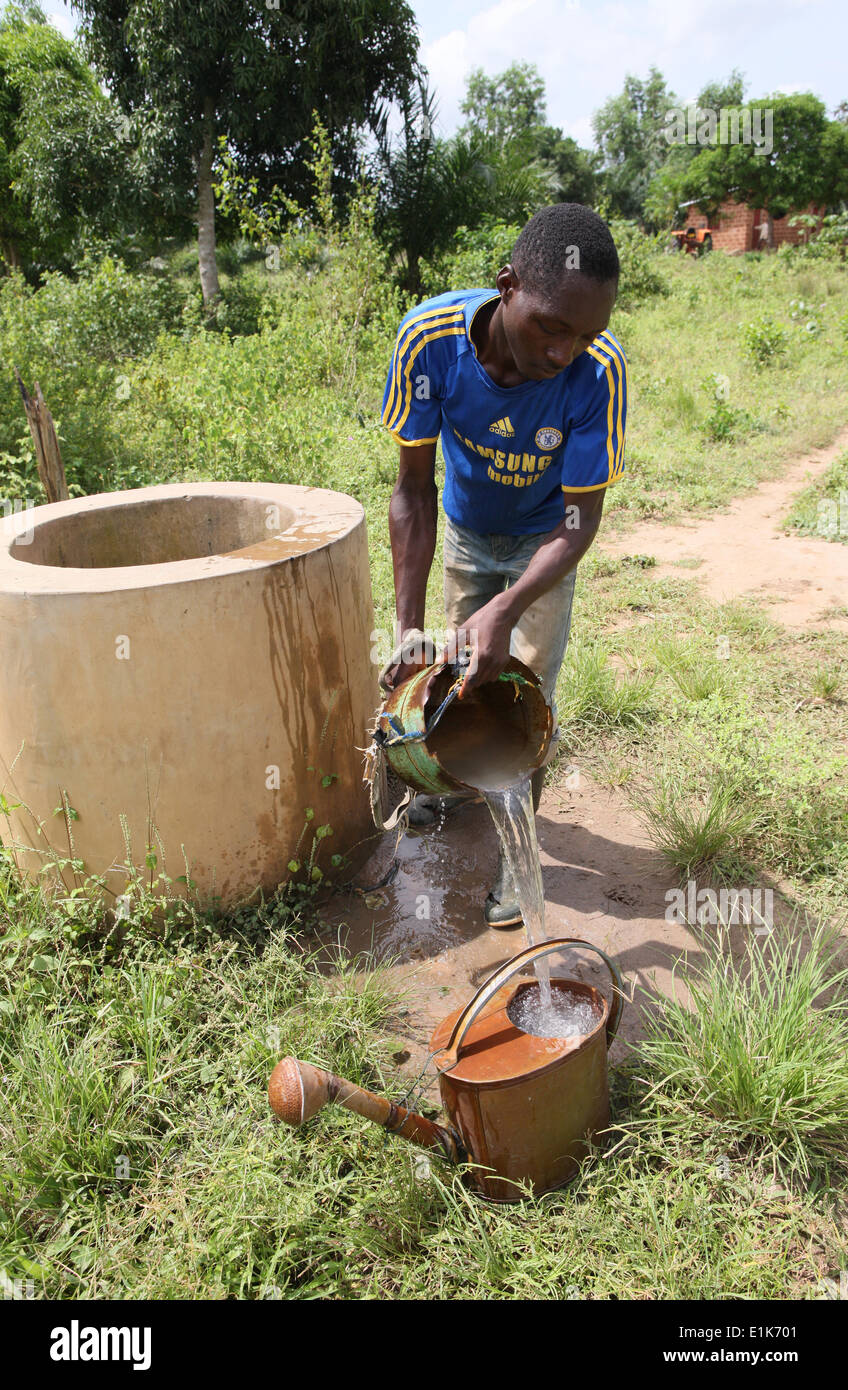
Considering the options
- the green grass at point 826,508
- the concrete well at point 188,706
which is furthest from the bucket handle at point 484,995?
the green grass at point 826,508

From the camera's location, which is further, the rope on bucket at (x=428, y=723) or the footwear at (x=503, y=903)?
the footwear at (x=503, y=903)

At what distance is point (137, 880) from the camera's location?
2.37 m

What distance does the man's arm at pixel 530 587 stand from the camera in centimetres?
204

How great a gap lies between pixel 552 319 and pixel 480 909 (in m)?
1.72

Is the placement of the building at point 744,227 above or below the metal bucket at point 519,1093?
above

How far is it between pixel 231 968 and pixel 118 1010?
29 centimetres

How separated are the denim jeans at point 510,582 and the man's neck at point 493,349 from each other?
1.59ft

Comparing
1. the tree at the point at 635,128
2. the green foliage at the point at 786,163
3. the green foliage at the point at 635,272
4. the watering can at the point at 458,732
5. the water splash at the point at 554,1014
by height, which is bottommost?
the water splash at the point at 554,1014

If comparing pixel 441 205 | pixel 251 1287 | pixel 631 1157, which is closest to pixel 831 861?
pixel 631 1157

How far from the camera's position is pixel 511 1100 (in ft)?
5.61

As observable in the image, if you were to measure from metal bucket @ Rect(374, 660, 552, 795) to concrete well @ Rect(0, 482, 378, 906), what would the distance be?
39 cm

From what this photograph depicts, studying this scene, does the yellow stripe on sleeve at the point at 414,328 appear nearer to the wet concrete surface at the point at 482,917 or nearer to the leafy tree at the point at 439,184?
the wet concrete surface at the point at 482,917

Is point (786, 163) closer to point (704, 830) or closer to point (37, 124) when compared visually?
point (37, 124)

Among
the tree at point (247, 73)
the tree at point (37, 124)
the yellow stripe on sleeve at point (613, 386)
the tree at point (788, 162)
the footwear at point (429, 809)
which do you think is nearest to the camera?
the yellow stripe on sleeve at point (613, 386)
